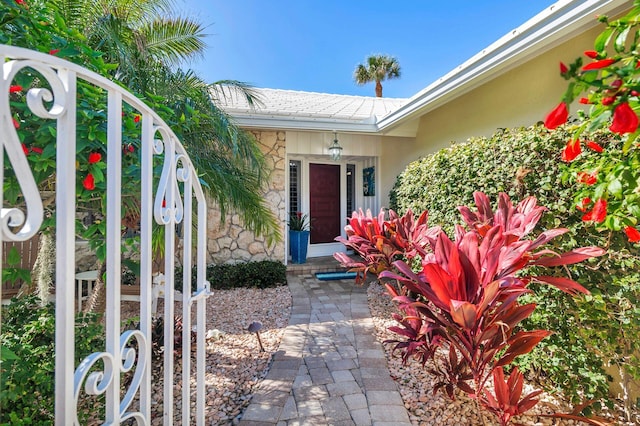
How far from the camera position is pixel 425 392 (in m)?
2.51

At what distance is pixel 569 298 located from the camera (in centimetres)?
239

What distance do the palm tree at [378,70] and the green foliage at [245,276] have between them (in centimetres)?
1414

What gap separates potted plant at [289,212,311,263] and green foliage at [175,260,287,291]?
45.4 inches

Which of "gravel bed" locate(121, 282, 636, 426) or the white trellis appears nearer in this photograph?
the white trellis

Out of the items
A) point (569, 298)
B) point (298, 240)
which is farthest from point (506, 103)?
point (298, 240)

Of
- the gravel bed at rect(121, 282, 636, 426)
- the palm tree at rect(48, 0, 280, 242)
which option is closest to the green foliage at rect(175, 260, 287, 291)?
the palm tree at rect(48, 0, 280, 242)

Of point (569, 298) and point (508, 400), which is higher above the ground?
point (569, 298)

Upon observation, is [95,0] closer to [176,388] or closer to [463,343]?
[176,388]

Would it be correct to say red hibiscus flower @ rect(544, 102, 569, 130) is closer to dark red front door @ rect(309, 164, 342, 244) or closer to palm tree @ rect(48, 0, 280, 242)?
palm tree @ rect(48, 0, 280, 242)

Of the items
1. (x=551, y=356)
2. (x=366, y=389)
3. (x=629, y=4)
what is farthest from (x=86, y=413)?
(x=629, y=4)

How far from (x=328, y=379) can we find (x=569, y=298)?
7.00 ft

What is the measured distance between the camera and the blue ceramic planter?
7.38m

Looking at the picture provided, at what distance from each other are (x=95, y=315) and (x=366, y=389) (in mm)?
2223

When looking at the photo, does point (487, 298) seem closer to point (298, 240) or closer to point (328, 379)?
point (328, 379)
